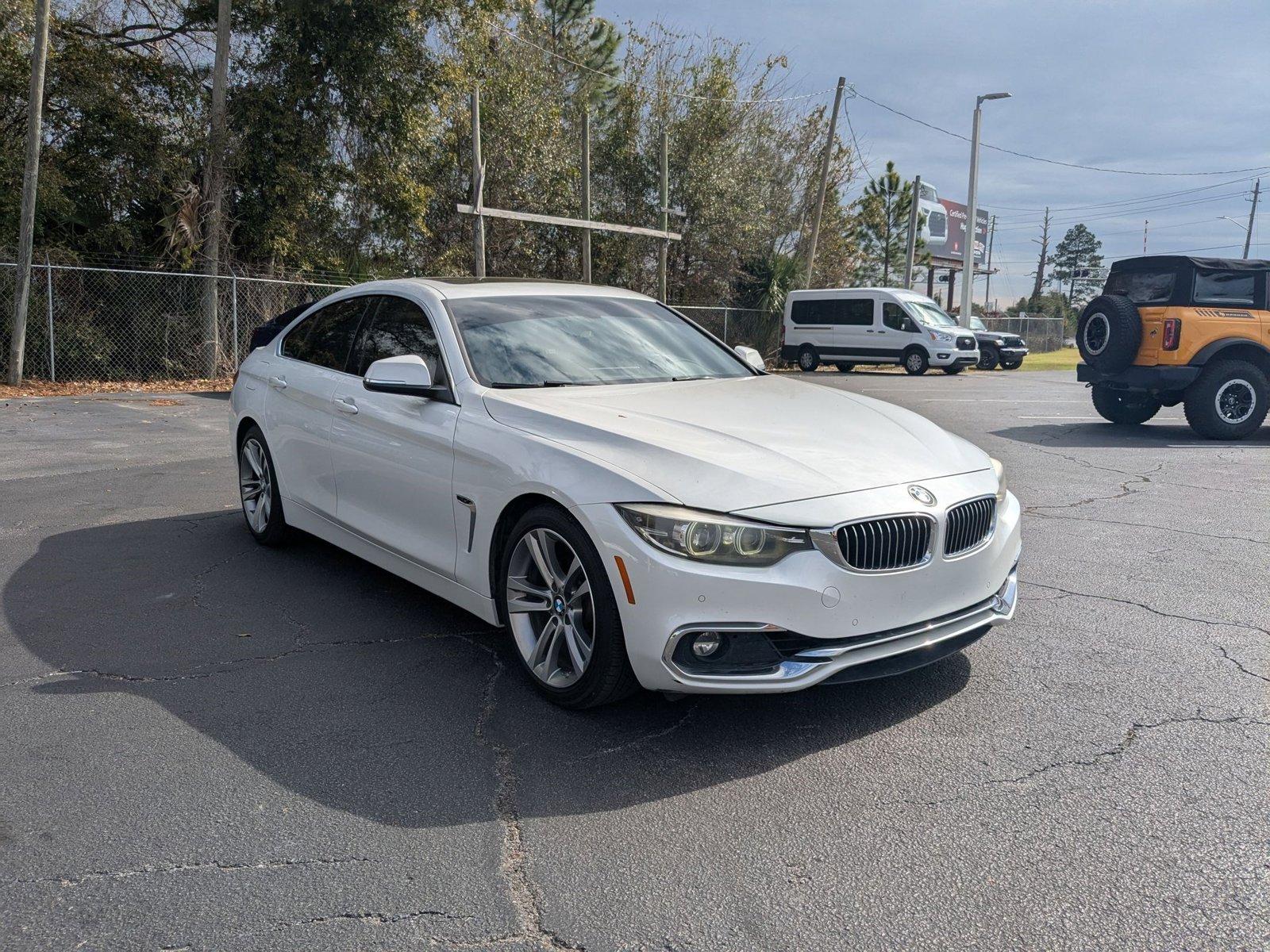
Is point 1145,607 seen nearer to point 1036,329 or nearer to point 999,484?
point 999,484

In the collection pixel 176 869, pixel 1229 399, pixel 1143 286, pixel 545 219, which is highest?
pixel 545 219

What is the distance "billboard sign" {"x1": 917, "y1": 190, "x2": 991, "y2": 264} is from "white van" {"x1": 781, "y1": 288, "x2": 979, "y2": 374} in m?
37.6

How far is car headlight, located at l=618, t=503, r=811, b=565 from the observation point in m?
3.35

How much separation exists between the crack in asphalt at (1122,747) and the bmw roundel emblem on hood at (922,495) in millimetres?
908

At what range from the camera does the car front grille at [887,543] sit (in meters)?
3.41

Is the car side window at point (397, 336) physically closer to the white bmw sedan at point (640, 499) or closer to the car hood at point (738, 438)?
the white bmw sedan at point (640, 499)

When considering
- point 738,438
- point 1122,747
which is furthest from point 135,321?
point 1122,747

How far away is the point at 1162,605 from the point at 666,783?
3120 millimetres

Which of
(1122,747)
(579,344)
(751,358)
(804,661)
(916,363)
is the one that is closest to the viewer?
(804,661)

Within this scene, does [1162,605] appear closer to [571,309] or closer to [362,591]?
[571,309]

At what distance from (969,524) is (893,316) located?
84.0 feet

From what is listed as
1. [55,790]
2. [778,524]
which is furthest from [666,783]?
[55,790]

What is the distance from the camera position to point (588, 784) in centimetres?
327

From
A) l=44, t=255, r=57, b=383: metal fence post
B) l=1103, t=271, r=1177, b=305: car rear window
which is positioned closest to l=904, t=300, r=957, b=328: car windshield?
l=1103, t=271, r=1177, b=305: car rear window
